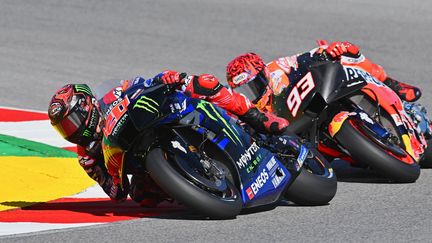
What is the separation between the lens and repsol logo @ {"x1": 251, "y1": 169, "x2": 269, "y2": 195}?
829cm

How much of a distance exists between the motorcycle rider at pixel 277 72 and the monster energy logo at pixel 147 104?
1313 millimetres

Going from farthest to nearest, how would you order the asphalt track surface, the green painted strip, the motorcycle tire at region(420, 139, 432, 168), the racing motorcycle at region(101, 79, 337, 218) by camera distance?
the asphalt track surface, the green painted strip, the motorcycle tire at region(420, 139, 432, 168), the racing motorcycle at region(101, 79, 337, 218)

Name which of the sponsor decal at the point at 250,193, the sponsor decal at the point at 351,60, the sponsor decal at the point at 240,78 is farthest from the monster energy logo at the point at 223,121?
the sponsor decal at the point at 351,60

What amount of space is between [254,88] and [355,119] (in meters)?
0.81

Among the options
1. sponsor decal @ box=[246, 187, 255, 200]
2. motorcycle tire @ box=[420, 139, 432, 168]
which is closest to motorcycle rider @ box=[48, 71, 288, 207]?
sponsor decal @ box=[246, 187, 255, 200]

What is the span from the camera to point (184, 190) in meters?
7.63

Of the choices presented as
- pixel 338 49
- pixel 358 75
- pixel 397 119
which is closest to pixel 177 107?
pixel 358 75

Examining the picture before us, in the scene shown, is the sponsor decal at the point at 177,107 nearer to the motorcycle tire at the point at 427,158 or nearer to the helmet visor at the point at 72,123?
the helmet visor at the point at 72,123

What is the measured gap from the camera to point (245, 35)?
17375 millimetres

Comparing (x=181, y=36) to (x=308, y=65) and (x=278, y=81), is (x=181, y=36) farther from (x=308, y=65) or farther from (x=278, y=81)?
(x=278, y=81)

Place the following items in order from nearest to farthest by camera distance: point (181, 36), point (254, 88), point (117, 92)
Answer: point (117, 92), point (254, 88), point (181, 36)

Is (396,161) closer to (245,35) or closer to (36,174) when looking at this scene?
(36,174)

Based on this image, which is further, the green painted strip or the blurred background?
the blurred background

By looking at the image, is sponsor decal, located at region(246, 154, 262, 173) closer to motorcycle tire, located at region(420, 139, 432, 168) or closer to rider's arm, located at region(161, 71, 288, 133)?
rider's arm, located at region(161, 71, 288, 133)
